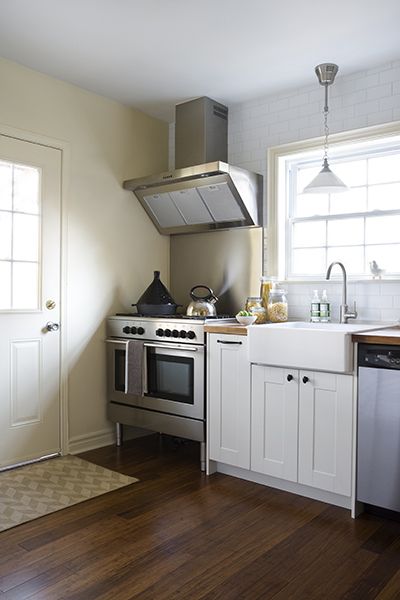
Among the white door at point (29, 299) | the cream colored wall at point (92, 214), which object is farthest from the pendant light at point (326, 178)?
the white door at point (29, 299)

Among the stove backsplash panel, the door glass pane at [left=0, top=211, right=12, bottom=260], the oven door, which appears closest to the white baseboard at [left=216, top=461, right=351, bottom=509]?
the oven door

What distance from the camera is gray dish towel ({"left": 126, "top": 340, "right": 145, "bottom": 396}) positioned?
364 centimetres

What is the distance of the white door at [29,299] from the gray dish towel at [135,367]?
0.49 m

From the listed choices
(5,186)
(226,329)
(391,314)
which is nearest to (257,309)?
(226,329)

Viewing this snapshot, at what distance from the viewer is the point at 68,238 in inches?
144

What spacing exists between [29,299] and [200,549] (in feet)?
6.40

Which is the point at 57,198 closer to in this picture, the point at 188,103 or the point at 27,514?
the point at 188,103

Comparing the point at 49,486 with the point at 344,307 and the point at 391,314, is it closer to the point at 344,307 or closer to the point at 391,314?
the point at 344,307

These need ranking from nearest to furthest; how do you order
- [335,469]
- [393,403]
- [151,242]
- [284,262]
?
1. [393,403]
2. [335,469]
3. [284,262]
4. [151,242]

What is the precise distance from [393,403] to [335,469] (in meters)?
0.48

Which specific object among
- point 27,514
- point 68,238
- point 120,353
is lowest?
point 27,514

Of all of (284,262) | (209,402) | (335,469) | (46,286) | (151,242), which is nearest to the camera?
(335,469)

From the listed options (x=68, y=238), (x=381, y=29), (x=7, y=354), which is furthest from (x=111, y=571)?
(x=381, y=29)

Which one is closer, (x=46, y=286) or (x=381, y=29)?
(x=381, y=29)
